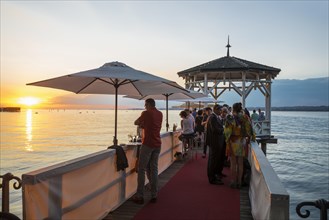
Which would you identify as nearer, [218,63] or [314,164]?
[218,63]

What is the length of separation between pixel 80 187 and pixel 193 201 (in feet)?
8.23

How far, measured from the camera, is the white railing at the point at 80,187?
3.46 metres

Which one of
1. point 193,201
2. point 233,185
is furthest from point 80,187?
point 233,185

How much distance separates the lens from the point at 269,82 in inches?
776

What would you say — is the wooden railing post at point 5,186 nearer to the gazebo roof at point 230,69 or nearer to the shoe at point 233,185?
the shoe at point 233,185

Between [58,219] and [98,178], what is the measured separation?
1.19 metres

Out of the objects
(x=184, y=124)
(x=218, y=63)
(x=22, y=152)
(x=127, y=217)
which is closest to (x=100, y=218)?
(x=127, y=217)

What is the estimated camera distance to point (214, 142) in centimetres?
755

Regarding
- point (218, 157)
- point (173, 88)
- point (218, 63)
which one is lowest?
point (218, 157)

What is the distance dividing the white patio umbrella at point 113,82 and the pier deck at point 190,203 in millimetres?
1343

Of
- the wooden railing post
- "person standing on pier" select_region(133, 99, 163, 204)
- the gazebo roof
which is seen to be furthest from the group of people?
the gazebo roof

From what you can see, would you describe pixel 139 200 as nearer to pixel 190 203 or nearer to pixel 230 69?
pixel 190 203

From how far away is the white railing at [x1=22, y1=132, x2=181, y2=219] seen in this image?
3.46 m

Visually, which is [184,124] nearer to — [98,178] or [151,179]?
[151,179]
